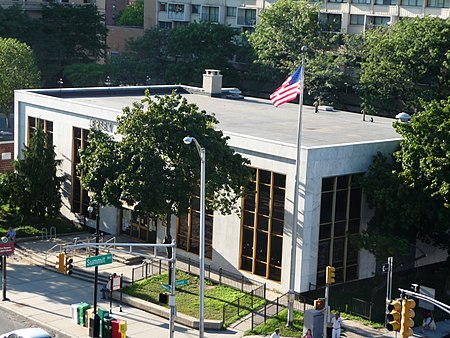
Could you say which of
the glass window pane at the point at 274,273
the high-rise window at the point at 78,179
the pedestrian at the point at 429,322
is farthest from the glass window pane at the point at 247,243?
the high-rise window at the point at 78,179

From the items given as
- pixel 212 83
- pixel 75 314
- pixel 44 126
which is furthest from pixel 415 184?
pixel 212 83

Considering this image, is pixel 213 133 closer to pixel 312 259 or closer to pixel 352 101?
pixel 312 259

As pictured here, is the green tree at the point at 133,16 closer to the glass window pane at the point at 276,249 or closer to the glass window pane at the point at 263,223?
the glass window pane at the point at 263,223

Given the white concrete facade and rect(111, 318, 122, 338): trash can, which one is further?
the white concrete facade

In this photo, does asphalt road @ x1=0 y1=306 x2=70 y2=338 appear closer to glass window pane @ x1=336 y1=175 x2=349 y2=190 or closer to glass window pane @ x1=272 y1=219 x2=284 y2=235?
glass window pane @ x1=272 y1=219 x2=284 y2=235

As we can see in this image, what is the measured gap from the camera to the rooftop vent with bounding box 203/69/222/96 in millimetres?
71125

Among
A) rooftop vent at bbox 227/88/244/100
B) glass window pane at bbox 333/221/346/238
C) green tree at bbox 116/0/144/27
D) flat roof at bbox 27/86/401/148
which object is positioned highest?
green tree at bbox 116/0/144/27

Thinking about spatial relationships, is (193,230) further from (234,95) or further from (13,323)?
(234,95)

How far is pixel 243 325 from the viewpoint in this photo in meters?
43.6

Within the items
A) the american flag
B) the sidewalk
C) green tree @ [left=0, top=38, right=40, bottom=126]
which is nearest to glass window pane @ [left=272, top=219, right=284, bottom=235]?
the sidewalk

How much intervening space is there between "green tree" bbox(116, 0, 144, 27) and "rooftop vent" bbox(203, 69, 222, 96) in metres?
95.1

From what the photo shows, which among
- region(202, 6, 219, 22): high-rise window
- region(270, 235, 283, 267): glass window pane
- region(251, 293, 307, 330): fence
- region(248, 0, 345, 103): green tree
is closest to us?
region(251, 293, 307, 330): fence

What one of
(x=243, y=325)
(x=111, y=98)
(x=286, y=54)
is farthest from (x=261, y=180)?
(x=286, y=54)

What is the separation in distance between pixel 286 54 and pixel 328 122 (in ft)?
129
